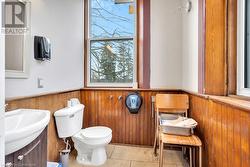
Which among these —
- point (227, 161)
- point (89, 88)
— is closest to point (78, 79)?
point (89, 88)

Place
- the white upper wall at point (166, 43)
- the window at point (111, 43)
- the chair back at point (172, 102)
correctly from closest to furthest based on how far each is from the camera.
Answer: the chair back at point (172, 102)
the white upper wall at point (166, 43)
the window at point (111, 43)

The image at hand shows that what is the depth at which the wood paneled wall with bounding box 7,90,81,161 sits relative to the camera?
4.74 ft

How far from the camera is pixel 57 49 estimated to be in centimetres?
191

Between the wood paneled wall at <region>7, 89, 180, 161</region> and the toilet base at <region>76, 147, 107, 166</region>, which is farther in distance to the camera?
the wood paneled wall at <region>7, 89, 180, 161</region>

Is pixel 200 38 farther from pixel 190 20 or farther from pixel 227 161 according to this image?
pixel 227 161

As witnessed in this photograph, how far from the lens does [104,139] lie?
1842 millimetres

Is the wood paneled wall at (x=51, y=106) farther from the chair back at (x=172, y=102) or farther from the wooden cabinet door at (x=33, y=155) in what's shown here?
the chair back at (x=172, y=102)

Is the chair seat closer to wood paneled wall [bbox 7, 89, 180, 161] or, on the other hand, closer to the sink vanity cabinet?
wood paneled wall [bbox 7, 89, 180, 161]

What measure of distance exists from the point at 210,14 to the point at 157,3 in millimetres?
1178

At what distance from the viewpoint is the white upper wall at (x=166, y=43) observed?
2.44m

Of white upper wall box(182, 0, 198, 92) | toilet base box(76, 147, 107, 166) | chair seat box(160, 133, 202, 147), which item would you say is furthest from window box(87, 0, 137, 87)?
chair seat box(160, 133, 202, 147)

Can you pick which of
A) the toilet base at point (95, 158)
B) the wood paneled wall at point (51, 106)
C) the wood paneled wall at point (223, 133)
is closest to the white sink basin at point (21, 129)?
the wood paneled wall at point (51, 106)

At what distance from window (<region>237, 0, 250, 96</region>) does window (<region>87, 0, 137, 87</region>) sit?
151 centimetres

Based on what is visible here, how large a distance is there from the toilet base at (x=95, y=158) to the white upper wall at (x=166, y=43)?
3.94ft
